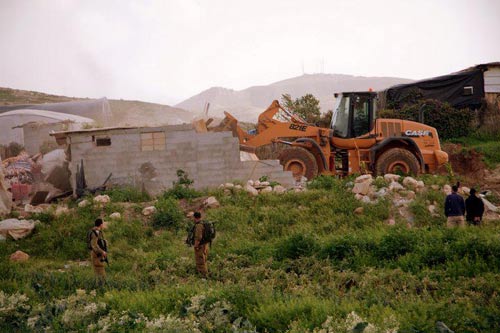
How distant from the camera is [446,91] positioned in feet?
84.8

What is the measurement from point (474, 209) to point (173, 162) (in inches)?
343

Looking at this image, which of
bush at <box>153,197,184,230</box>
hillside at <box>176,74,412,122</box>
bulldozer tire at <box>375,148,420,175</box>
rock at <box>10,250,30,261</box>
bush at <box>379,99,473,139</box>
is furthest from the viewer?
hillside at <box>176,74,412,122</box>

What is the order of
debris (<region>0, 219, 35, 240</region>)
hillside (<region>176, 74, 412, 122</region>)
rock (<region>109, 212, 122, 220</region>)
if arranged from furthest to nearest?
hillside (<region>176, 74, 412, 122</region>) < rock (<region>109, 212, 122, 220</region>) < debris (<region>0, 219, 35, 240</region>)

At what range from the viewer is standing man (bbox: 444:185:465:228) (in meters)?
11.3

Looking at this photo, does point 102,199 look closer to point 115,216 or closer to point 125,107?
point 115,216

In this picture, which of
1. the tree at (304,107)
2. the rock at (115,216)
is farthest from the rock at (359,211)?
the tree at (304,107)

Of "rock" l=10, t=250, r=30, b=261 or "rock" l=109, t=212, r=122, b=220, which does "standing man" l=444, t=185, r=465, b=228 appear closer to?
"rock" l=109, t=212, r=122, b=220

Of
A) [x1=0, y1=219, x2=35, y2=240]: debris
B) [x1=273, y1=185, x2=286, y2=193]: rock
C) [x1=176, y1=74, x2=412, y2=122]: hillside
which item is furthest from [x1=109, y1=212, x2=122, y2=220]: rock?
[x1=176, y1=74, x2=412, y2=122]: hillside

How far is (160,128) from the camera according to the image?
1666cm

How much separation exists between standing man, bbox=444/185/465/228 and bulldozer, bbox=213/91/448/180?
5017 mm

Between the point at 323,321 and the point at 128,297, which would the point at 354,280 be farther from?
the point at 128,297

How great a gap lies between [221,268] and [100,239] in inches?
90.0

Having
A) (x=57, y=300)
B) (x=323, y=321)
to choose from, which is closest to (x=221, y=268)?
(x=57, y=300)

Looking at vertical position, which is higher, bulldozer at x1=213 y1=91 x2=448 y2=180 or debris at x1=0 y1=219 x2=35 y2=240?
bulldozer at x1=213 y1=91 x2=448 y2=180
